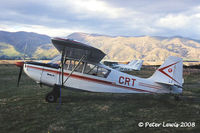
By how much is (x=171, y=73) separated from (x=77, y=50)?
17.6 feet

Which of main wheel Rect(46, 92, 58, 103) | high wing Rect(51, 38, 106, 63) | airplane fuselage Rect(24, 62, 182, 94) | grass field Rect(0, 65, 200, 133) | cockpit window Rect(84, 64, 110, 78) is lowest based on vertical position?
grass field Rect(0, 65, 200, 133)

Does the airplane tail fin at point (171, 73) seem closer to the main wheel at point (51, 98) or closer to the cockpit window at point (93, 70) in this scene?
the cockpit window at point (93, 70)

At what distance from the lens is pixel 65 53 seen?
27.0 ft

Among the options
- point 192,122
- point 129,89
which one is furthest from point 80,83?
point 192,122

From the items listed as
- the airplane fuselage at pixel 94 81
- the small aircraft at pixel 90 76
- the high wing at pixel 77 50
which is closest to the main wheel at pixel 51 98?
the small aircraft at pixel 90 76

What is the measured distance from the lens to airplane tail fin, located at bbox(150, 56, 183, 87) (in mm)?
8977

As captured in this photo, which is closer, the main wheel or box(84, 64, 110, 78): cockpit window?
the main wheel

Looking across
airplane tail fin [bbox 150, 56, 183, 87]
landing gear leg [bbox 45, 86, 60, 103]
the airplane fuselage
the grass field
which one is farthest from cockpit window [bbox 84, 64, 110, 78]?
airplane tail fin [bbox 150, 56, 183, 87]

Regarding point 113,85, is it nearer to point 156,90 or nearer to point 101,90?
point 101,90

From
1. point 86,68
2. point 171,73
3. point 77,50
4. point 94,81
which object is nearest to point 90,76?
point 94,81

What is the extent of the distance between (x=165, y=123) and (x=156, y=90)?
144 inches

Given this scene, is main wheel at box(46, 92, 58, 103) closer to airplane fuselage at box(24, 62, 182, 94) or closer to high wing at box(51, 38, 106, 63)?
airplane fuselage at box(24, 62, 182, 94)

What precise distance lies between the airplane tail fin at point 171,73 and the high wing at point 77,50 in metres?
3.68

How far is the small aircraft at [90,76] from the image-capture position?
27.7 feet
